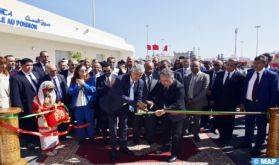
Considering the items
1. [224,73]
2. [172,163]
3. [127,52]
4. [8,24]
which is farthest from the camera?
[127,52]

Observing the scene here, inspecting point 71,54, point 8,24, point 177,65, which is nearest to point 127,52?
point 71,54

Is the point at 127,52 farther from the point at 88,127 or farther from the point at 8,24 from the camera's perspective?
the point at 88,127

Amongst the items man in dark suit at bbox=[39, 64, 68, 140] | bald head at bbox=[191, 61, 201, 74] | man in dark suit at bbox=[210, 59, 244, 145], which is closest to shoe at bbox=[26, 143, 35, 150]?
man in dark suit at bbox=[39, 64, 68, 140]

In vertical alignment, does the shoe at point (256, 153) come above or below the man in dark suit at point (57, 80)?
below

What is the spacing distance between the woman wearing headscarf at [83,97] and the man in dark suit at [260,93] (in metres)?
3.39

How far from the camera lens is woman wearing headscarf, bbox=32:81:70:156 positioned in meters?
4.31

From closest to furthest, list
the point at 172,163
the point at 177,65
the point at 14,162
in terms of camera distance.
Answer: the point at 14,162 < the point at 172,163 < the point at 177,65

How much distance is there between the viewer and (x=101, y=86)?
204 inches

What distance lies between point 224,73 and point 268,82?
1058 millimetres

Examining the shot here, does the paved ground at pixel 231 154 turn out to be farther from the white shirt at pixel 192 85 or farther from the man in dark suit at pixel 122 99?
the man in dark suit at pixel 122 99

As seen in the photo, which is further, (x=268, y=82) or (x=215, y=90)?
(x=215, y=90)

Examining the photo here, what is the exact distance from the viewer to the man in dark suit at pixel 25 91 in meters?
4.52

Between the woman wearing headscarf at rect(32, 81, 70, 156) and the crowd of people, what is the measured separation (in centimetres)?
2

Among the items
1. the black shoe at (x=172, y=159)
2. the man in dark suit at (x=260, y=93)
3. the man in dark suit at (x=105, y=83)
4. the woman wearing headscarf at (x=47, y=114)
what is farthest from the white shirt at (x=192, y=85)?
the woman wearing headscarf at (x=47, y=114)
